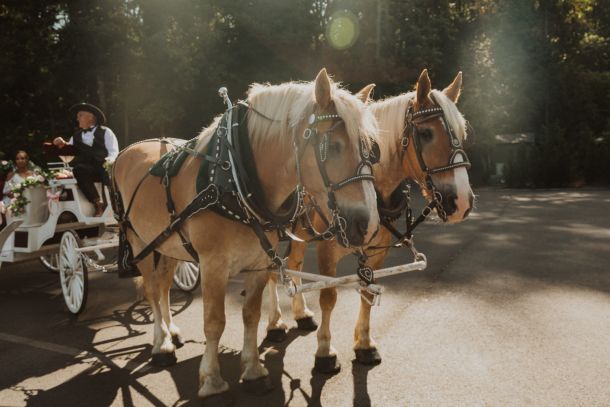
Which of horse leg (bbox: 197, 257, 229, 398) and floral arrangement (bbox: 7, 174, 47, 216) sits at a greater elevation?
floral arrangement (bbox: 7, 174, 47, 216)

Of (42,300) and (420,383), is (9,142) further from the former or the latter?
(420,383)

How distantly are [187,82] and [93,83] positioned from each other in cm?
355

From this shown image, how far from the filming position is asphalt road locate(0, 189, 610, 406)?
11.3ft

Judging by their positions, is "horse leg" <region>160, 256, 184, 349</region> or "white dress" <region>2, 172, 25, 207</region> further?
"white dress" <region>2, 172, 25, 207</region>

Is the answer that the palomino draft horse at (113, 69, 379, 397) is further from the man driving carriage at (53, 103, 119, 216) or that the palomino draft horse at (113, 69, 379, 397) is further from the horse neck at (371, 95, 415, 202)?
the man driving carriage at (53, 103, 119, 216)

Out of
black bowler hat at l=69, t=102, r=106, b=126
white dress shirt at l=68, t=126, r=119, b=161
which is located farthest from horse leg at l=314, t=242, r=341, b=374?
black bowler hat at l=69, t=102, r=106, b=126

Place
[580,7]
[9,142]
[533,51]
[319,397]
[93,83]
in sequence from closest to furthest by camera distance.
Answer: [319,397]
[9,142]
[93,83]
[533,51]
[580,7]

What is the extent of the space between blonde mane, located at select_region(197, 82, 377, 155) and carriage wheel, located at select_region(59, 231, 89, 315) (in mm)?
3083

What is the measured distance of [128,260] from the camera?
14.3 ft

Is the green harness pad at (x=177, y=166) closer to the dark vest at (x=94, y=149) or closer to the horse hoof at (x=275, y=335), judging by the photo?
the horse hoof at (x=275, y=335)

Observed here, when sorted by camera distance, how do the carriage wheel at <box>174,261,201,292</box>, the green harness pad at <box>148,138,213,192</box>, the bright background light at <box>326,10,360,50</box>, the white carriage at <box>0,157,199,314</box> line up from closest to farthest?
the green harness pad at <box>148,138,213,192</box> → the white carriage at <box>0,157,199,314</box> → the carriage wheel at <box>174,261,201,292</box> → the bright background light at <box>326,10,360,50</box>

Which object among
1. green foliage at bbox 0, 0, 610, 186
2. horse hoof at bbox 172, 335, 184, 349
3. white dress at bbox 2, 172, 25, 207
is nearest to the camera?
horse hoof at bbox 172, 335, 184, 349

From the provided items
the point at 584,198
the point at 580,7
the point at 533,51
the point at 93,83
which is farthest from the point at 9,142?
the point at 580,7

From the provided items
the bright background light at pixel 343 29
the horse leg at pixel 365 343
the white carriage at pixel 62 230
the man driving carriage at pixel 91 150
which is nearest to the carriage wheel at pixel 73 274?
the white carriage at pixel 62 230
